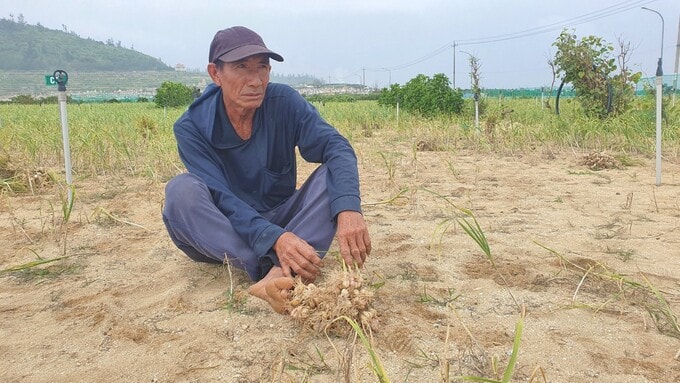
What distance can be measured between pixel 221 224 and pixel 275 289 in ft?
1.16

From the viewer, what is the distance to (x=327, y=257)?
7.41 feet

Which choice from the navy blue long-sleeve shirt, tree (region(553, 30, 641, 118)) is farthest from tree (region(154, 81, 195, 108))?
the navy blue long-sleeve shirt

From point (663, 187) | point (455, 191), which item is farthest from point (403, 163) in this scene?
point (663, 187)

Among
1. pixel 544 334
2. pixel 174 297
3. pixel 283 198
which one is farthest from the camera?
pixel 283 198

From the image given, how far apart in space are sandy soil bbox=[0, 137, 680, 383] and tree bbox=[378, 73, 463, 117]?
6.26 metres

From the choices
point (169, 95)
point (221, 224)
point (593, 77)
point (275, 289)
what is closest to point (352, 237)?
point (275, 289)

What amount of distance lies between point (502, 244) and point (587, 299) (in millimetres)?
624

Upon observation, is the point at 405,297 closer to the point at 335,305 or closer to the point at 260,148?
the point at 335,305

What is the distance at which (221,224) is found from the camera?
1.80 m

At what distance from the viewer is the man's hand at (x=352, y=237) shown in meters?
1.70

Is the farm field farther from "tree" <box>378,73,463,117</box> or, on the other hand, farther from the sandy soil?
"tree" <box>378,73,463,117</box>

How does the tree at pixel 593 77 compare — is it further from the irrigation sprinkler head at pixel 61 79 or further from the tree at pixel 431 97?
the irrigation sprinkler head at pixel 61 79

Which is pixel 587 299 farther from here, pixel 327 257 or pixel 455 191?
pixel 455 191

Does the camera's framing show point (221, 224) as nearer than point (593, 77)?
Yes
